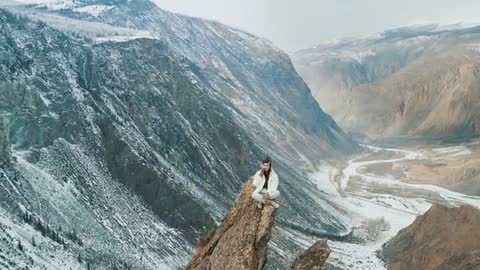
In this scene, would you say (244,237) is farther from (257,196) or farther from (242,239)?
(257,196)

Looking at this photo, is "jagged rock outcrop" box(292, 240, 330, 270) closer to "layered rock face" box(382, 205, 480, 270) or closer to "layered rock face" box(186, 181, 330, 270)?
"layered rock face" box(186, 181, 330, 270)

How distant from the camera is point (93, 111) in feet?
356

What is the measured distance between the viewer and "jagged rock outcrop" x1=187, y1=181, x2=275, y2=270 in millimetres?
20469

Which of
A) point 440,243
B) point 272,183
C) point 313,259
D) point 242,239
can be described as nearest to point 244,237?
point 242,239

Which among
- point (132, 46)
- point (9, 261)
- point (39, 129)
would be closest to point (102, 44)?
point (132, 46)

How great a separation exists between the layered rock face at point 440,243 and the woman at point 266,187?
6534 cm

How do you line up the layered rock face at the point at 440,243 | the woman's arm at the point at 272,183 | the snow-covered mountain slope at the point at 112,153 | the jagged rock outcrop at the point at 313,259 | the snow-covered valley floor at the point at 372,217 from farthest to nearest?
the snow-covered valley floor at the point at 372,217, the layered rock face at the point at 440,243, the snow-covered mountain slope at the point at 112,153, the jagged rock outcrop at the point at 313,259, the woman's arm at the point at 272,183

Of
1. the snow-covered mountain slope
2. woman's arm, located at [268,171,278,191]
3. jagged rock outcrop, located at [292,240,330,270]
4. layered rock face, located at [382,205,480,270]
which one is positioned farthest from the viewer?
layered rock face, located at [382,205,480,270]

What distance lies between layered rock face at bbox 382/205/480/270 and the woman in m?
65.3

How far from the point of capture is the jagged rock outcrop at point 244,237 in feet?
67.2

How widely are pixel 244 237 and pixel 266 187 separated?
170cm

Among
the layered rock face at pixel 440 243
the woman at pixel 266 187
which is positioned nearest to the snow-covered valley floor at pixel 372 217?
the layered rock face at pixel 440 243

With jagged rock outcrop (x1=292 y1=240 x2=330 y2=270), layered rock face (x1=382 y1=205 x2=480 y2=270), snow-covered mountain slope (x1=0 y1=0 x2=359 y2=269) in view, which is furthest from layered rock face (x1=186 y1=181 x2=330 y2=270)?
layered rock face (x1=382 y1=205 x2=480 y2=270)

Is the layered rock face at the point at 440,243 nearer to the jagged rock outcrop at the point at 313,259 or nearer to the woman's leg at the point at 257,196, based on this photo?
the jagged rock outcrop at the point at 313,259
